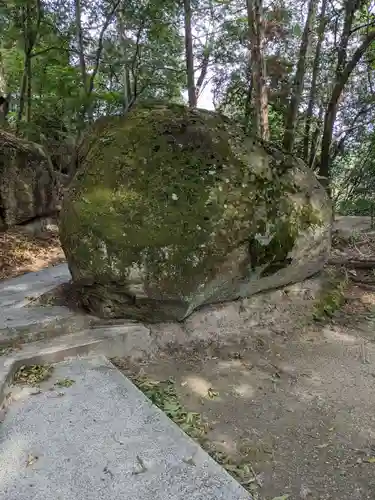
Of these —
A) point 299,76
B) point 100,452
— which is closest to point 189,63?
point 299,76

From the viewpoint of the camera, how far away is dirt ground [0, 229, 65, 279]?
596 centimetres

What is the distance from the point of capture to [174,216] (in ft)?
10.7

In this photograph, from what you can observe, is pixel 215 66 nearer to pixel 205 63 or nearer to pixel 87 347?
pixel 205 63

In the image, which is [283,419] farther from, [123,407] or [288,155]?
[288,155]

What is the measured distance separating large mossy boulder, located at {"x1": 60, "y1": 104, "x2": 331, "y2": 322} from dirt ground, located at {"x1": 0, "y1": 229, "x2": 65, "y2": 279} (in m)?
2.82

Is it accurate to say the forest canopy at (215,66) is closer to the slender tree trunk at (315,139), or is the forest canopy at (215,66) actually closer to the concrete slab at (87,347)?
the slender tree trunk at (315,139)

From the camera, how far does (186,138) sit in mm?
3547

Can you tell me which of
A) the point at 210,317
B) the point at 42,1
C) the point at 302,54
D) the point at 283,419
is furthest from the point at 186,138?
the point at 42,1

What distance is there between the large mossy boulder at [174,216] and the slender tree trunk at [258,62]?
2.02 metres

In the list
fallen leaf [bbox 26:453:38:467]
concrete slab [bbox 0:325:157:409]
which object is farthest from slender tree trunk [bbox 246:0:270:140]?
fallen leaf [bbox 26:453:38:467]

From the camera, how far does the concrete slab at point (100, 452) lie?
184 centimetres

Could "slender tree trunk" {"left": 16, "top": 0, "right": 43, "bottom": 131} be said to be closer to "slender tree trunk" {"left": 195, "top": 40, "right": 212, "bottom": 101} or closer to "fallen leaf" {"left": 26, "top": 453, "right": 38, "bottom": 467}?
"slender tree trunk" {"left": 195, "top": 40, "right": 212, "bottom": 101}

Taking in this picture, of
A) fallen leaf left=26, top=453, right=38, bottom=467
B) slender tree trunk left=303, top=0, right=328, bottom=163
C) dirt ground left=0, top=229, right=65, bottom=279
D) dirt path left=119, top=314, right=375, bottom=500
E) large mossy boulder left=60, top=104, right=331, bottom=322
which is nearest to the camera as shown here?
fallen leaf left=26, top=453, right=38, bottom=467

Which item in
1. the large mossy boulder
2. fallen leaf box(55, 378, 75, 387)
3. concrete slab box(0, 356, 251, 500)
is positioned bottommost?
concrete slab box(0, 356, 251, 500)
